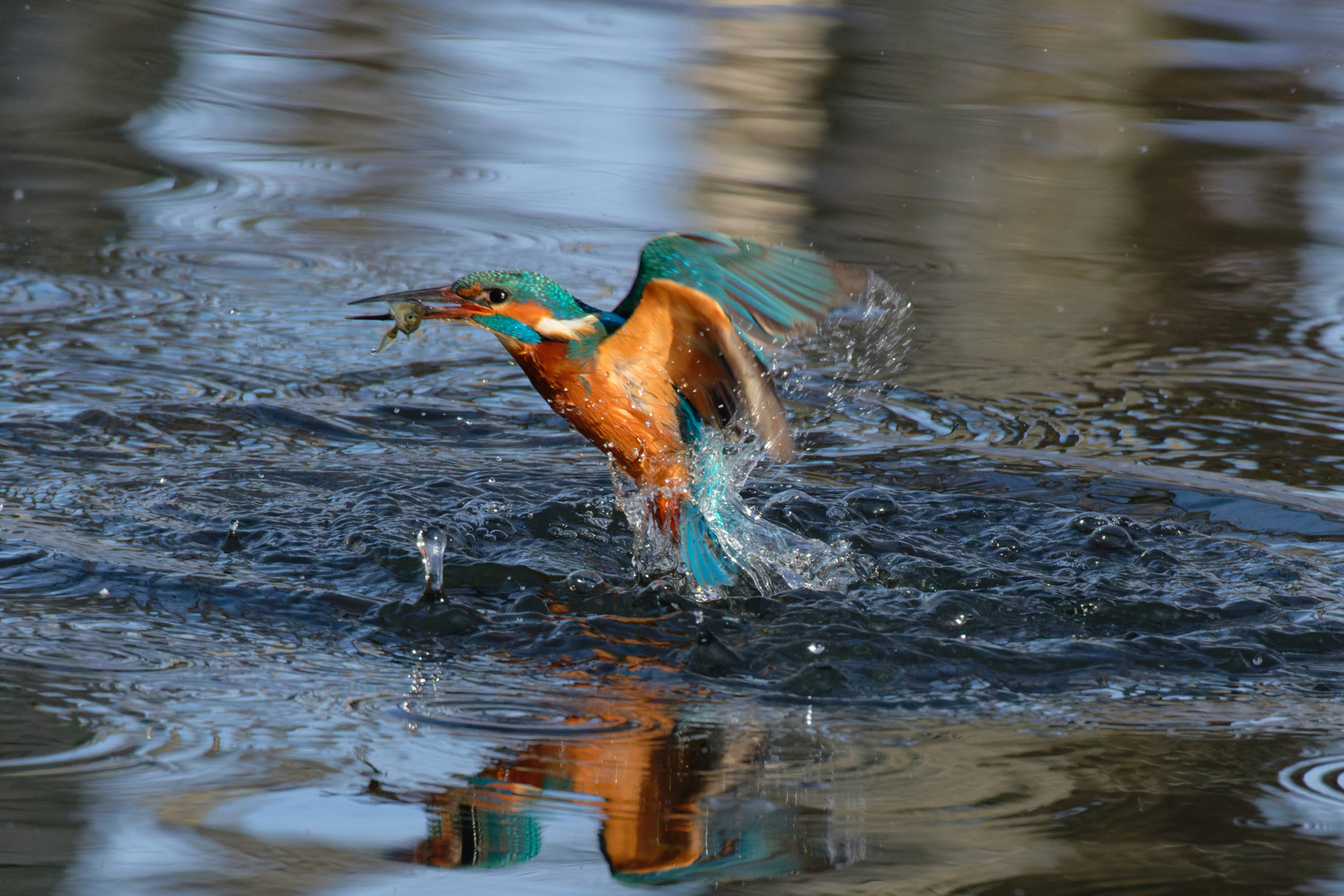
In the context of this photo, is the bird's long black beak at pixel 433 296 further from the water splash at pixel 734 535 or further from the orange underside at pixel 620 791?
the orange underside at pixel 620 791

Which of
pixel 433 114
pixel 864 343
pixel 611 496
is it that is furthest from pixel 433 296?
pixel 433 114

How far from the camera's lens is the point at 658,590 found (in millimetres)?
3318

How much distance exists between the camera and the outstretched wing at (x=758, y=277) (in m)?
3.10

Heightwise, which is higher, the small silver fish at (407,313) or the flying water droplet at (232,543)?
the small silver fish at (407,313)

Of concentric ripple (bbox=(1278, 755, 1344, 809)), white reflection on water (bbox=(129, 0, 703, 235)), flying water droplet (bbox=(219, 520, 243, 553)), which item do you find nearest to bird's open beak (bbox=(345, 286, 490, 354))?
flying water droplet (bbox=(219, 520, 243, 553))

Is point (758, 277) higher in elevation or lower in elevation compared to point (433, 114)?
lower

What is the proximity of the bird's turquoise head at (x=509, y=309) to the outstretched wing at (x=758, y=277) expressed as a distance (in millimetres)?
217

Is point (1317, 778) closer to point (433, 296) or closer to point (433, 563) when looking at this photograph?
point (433, 563)

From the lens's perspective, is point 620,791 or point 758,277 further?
point 758,277

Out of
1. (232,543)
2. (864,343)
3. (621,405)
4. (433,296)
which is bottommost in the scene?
(232,543)

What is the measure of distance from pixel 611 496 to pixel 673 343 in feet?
2.06

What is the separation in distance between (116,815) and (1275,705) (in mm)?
1893

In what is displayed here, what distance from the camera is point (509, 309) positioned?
328 centimetres

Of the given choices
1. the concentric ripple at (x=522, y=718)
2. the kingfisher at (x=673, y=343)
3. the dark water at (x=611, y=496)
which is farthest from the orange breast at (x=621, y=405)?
the concentric ripple at (x=522, y=718)
